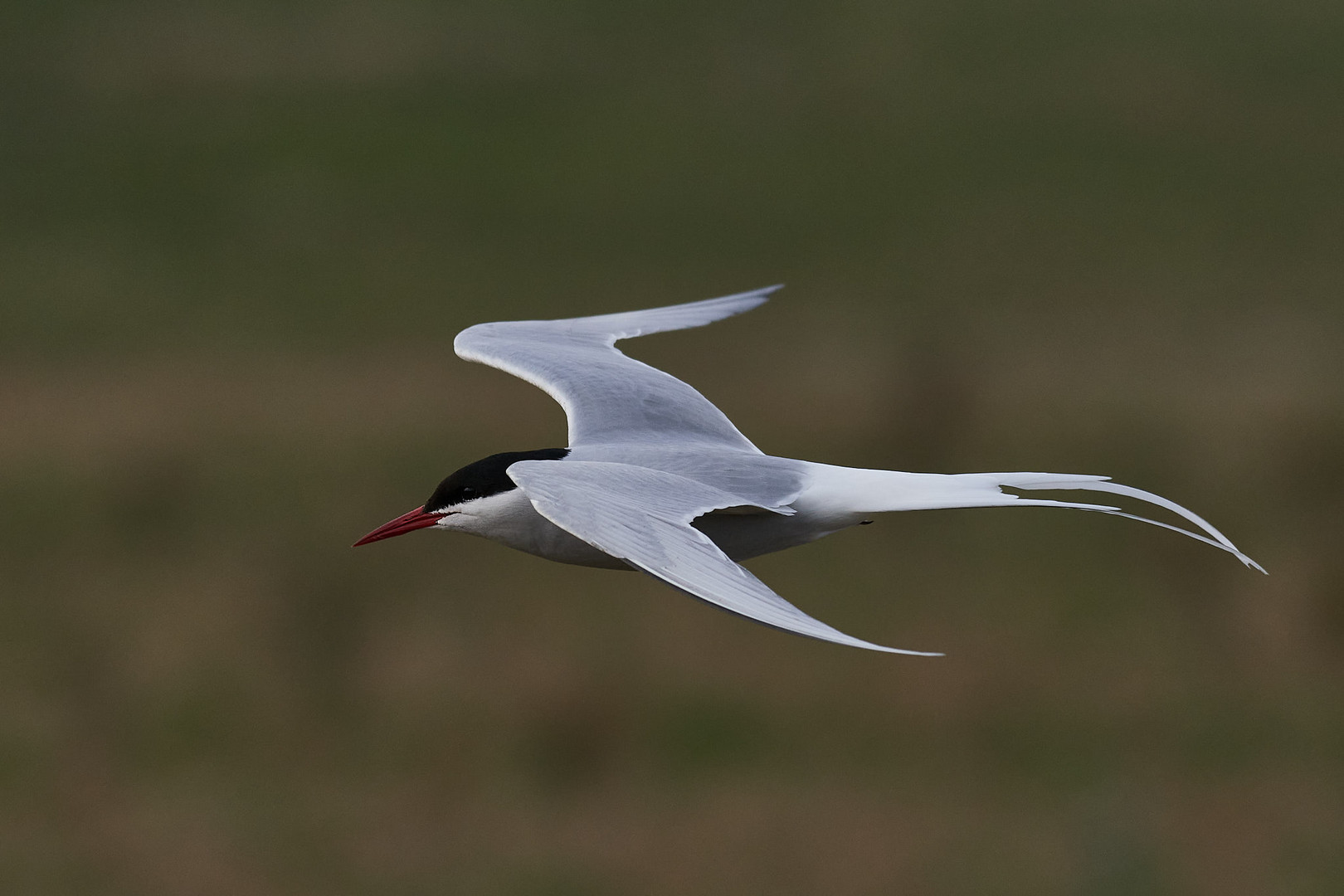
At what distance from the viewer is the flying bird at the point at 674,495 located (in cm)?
431

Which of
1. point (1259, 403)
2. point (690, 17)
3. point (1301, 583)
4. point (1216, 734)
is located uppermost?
point (690, 17)

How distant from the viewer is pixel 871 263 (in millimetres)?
33500

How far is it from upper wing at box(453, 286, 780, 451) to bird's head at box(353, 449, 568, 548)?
0.67 m

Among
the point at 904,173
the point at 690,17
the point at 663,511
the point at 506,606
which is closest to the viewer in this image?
the point at 663,511

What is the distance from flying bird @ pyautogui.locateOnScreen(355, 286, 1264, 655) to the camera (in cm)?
431

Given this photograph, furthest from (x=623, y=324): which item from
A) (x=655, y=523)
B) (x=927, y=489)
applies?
(x=655, y=523)

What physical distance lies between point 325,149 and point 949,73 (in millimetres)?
13928

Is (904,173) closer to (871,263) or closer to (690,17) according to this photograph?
(871,263)

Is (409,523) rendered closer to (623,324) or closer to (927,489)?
(927,489)

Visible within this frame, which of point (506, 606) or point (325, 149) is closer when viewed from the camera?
point (506, 606)

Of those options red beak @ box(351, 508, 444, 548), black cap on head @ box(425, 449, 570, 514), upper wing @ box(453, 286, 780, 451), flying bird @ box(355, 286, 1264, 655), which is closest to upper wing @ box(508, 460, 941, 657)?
flying bird @ box(355, 286, 1264, 655)

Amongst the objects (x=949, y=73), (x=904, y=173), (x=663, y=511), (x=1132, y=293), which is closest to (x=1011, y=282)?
(x=1132, y=293)

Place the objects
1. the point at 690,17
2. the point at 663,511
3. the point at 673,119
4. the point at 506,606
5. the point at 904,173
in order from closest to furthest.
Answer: the point at 663,511
the point at 506,606
the point at 904,173
the point at 673,119
the point at 690,17

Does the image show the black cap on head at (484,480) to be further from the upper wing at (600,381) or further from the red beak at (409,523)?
the upper wing at (600,381)
